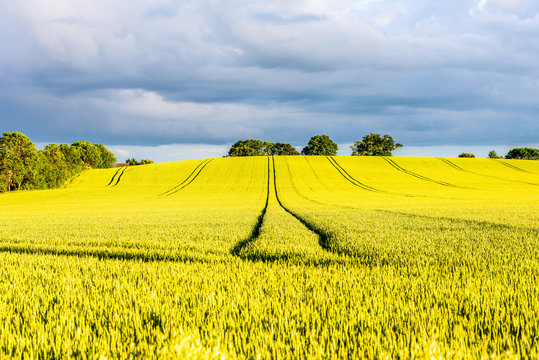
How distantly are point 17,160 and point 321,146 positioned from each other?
113869 mm

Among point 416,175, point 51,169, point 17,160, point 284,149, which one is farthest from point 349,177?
point 284,149

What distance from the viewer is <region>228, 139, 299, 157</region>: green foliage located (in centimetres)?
15275

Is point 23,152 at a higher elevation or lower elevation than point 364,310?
higher

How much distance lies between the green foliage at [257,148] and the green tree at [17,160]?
94.8 m

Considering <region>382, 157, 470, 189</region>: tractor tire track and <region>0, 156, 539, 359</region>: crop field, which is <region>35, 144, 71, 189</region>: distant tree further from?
<region>382, 157, 470, 189</region>: tractor tire track

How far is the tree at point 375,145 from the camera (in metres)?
Result: 145

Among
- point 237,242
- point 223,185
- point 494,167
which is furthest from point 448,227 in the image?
point 494,167

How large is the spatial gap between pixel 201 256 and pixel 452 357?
6.60 meters

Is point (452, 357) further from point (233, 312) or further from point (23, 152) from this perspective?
point (23, 152)

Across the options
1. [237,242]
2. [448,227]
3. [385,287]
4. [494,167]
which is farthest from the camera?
[494,167]

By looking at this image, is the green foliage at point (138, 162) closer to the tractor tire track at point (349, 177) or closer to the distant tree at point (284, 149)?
the distant tree at point (284, 149)

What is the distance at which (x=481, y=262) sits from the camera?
7.25m

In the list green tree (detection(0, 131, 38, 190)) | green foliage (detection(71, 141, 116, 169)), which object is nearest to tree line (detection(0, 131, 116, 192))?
green tree (detection(0, 131, 38, 190))

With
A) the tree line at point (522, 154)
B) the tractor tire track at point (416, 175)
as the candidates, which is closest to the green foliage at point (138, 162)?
the tractor tire track at point (416, 175)
